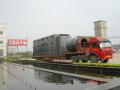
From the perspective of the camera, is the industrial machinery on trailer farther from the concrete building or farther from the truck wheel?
the concrete building

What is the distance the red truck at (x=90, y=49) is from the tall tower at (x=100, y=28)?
1296 inches

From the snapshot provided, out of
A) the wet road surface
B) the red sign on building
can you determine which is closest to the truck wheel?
the wet road surface

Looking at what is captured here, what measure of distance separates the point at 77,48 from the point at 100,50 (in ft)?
13.6

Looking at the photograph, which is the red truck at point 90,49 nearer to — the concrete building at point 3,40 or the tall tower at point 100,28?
the tall tower at point 100,28

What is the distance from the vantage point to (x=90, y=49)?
27203 mm

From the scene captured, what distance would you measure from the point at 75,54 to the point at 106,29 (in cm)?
3712

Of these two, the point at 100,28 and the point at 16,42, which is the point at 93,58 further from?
the point at 16,42

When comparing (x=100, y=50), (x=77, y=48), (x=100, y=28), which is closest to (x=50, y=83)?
(x=100, y=50)

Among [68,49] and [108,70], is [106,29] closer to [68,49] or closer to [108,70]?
[68,49]

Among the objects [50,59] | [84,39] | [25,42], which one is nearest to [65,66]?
[84,39]

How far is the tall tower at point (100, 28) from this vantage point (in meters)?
62.8

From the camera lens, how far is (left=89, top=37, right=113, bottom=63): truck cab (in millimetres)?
25953

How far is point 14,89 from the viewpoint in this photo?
1271cm

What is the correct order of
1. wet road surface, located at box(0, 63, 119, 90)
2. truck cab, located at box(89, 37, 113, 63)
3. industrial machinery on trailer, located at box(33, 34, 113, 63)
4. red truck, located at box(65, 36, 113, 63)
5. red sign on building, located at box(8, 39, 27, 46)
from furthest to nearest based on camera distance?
red sign on building, located at box(8, 39, 27, 46) < industrial machinery on trailer, located at box(33, 34, 113, 63) < red truck, located at box(65, 36, 113, 63) < truck cab, located at box(89, 37, 113, 63) < wet road surface, located at box(0, 63, 119, 90)
